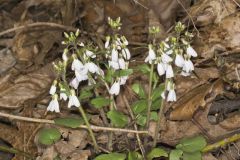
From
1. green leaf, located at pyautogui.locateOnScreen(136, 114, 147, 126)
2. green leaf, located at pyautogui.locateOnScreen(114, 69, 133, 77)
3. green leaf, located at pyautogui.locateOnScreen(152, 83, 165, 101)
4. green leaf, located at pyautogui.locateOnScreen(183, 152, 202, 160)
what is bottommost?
green leaf, located at pyautogui.locateOnScreen(183, 152, 202, 160)

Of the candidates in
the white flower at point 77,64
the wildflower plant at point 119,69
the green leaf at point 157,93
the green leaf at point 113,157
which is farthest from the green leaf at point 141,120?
the white flower at point 77,64

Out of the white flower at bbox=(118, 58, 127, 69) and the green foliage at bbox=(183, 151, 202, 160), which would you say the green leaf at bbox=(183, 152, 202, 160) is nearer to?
the green foliage at bbox=(183, 151, 202, 160)

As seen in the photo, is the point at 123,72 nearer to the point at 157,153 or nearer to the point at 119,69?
the point at 119,69

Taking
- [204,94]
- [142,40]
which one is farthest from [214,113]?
[142,40]

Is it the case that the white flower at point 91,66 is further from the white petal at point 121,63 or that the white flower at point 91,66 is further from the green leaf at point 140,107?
the green leaf at point 140,107

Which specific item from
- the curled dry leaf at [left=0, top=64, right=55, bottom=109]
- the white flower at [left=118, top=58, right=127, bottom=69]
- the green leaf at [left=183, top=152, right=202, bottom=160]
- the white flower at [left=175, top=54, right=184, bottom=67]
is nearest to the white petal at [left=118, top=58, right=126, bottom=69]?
the white flower at [left=118, top=58, right=127, bottom=69]

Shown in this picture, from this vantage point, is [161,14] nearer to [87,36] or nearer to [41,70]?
[87,36]

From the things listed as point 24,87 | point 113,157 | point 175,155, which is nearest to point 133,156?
point 113,157
